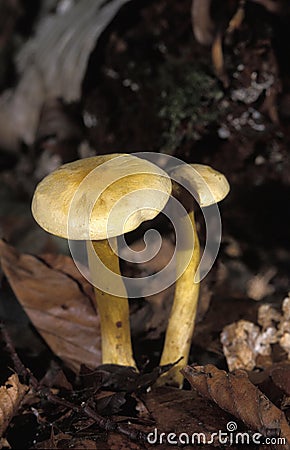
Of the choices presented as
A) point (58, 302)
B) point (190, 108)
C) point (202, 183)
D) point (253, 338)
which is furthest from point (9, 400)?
point (190, 108)

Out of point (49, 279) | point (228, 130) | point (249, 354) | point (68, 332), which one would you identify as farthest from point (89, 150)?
point (249, 354)

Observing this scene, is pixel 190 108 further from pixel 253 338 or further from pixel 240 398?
pixel 240 398

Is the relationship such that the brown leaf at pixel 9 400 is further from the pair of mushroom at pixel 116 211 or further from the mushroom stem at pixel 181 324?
the mushroom stem at pixel 181 324

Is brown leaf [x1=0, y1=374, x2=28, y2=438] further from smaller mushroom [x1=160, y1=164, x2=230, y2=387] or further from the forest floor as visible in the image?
smaller mushroom [x1=160, y1=164, x2=230, y2=387]

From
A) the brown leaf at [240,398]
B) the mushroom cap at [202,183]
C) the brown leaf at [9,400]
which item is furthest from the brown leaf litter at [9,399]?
the mushroom cap at [202,183]

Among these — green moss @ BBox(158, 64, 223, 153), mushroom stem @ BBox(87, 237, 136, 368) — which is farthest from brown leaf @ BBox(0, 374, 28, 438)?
green moss @ BBox(158, 64, 223, 153)

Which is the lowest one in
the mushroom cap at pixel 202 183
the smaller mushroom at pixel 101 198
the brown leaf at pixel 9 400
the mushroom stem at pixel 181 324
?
the mushroom stem at pixel 181 324

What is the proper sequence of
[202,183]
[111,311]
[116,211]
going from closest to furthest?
[116,211] < [202,183] < [111,311]
